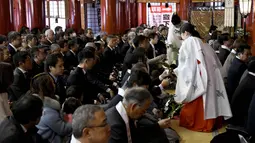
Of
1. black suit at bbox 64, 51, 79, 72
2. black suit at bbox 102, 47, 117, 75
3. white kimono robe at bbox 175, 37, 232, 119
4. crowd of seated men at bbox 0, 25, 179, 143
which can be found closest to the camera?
crowd of seated men at bbox 0, 25, 179, 143

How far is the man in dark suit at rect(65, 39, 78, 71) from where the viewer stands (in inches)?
263

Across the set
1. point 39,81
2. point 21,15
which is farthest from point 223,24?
point 39,81

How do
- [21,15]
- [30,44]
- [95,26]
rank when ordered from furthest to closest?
[95,26] < [21,15] < [30,44]

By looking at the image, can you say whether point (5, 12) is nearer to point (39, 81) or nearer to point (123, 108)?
point (39, 81)

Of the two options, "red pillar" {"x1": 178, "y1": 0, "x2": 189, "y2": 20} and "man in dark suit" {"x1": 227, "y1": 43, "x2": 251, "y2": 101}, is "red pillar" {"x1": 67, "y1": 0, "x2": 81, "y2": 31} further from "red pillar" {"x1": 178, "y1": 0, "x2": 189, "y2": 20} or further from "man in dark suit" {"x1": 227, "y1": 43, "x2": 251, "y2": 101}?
"man in dark suit" {"x1": 227, "y1": 43, "x2": 251, "y2": 101}

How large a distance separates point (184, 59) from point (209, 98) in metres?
0.68

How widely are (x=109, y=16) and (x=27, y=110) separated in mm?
7990

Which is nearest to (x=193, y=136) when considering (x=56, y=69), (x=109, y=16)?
(x=56, y=69)

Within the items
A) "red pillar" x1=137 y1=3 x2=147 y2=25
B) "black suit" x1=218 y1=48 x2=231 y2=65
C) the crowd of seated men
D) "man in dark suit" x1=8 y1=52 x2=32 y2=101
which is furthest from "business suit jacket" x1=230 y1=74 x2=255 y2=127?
"red pillar" x1=137 y1=3 x2=147 y2=25

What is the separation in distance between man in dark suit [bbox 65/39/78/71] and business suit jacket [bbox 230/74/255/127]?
3.16 metres

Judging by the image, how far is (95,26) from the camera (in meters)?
19.7

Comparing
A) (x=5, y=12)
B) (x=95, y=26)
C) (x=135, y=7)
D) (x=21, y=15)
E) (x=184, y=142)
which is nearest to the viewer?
(x=184, y=142)

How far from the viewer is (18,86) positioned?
4.54m

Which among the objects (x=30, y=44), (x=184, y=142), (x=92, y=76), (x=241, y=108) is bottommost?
(x=184, y=142)
